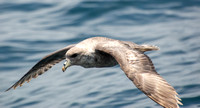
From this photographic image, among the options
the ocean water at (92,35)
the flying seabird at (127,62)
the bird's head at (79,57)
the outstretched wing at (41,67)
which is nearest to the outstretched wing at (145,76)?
the flying seabird at (127,62)

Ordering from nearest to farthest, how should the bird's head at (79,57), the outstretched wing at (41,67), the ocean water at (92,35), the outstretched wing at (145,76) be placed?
the outstretched wing at (145,76) → the bird's head at (79,57) → the outstretched wing at (41,67) → the ocean water at (92,35)

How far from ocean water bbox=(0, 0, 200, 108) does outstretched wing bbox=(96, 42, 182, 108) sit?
6.94ft

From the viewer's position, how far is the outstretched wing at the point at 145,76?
6.21 meters

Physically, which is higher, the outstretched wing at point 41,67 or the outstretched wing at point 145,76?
the outstretched wing at point 41,67

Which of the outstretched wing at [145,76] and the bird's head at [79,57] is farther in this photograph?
the bird's head at [79,57]

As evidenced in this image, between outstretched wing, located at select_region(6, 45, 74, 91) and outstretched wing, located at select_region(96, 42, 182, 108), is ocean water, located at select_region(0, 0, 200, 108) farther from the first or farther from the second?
outstretched wing, located at select_region(96, 42, 182, 108)

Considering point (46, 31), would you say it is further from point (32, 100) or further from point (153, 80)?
point (153, 80)

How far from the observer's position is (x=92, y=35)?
12.6 m

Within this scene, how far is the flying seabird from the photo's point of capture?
6.29 meters

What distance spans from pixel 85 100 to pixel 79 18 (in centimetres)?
473

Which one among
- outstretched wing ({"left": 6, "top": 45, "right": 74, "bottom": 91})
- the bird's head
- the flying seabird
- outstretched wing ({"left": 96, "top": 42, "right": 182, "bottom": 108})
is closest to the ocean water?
outstretched wing ({"left": 6, "top": 45, "right": 74, "bottom": 91})

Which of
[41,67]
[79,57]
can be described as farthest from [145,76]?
[41,67]

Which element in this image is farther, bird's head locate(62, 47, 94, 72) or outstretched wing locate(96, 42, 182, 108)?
bird's head locate(62, 47, 94, 72)

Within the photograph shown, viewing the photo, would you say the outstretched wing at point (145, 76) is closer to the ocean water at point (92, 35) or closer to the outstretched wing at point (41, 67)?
the outstretched wing at point (41, 67)
